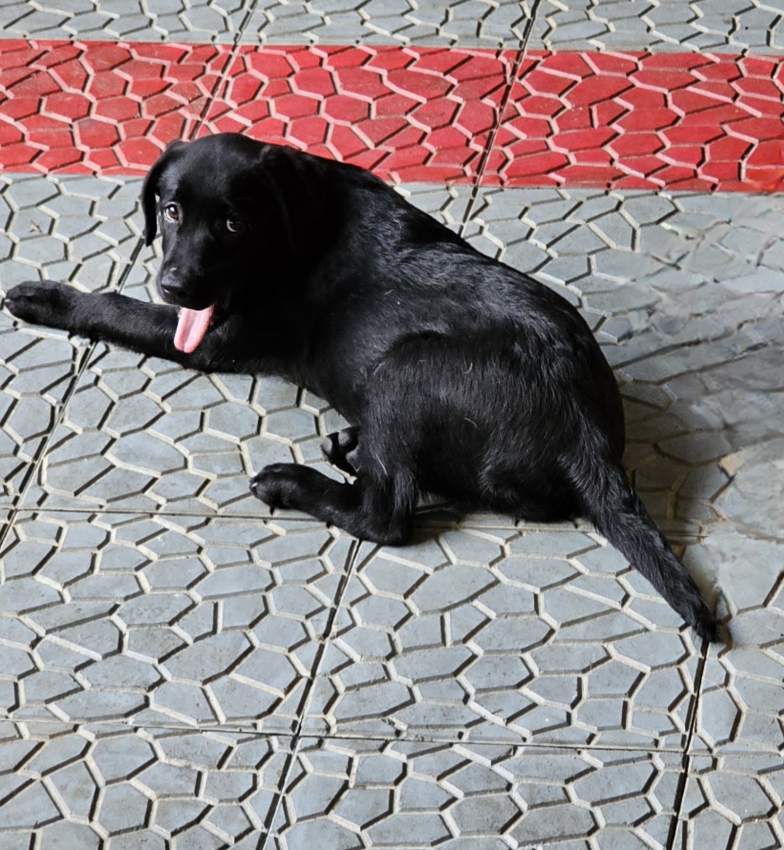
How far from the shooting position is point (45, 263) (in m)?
3.74

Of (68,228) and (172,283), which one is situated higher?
(172,283)

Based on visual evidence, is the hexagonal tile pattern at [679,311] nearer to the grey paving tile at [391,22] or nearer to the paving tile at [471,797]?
the paving tile at [471,797]

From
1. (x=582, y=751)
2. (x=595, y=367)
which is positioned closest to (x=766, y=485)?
(x=595, y=367)

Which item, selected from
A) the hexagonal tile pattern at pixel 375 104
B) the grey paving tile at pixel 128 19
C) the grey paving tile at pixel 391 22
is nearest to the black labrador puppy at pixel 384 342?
the hexagonal tile pattern at pixel 375 104

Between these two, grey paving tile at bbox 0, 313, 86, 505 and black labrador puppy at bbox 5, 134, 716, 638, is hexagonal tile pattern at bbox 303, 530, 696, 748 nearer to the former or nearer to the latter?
black labrador puppy at bbox 5, 134, 716, 638

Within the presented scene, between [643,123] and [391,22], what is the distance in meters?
0.90

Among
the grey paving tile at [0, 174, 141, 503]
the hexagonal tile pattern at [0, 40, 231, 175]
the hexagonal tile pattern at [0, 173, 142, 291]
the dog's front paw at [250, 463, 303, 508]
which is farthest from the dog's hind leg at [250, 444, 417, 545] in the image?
the hexagonal tile pattern at [0, 40, 231, 175]

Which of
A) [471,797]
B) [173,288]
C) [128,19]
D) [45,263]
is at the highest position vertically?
[173,288]

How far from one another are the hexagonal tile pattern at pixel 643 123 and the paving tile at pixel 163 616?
1392 millimetres

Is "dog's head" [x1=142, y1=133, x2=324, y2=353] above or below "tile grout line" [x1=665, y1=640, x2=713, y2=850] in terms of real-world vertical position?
above

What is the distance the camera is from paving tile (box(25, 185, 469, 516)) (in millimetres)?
3127

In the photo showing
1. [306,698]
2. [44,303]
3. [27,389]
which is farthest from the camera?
[44,303]

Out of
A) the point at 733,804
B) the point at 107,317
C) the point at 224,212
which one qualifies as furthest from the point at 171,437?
the point at 733,804

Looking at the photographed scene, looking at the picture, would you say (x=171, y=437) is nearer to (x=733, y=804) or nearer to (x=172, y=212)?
(x=172, y=212)
